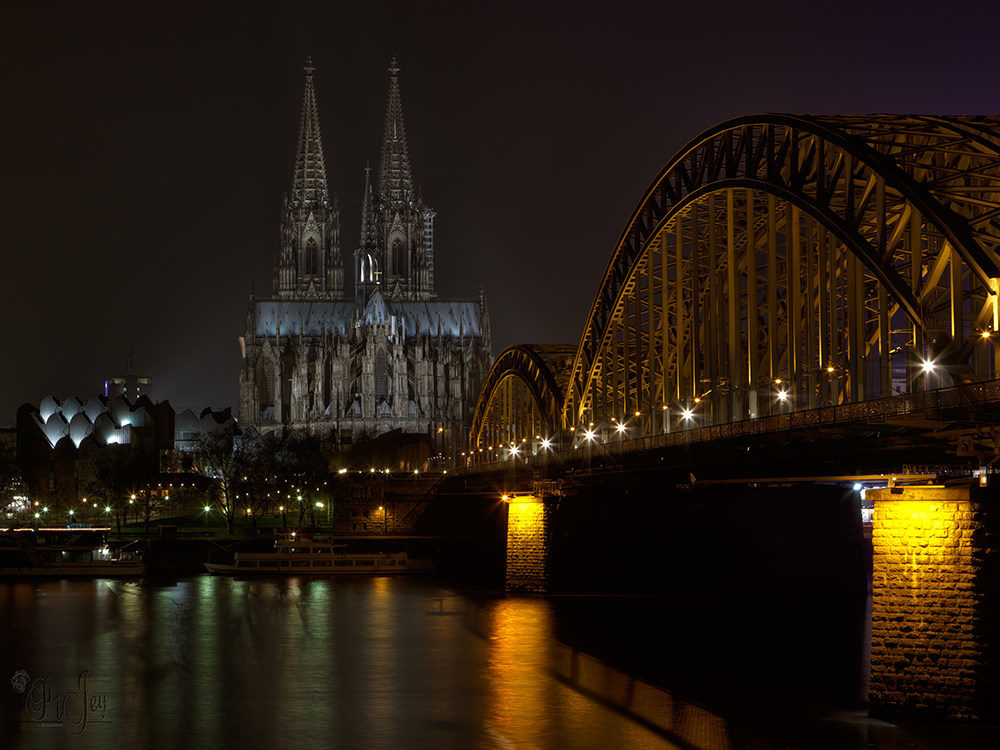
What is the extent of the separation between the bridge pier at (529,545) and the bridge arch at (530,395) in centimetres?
477

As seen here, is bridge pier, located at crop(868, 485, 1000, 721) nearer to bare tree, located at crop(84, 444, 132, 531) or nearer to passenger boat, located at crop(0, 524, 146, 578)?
passenger boat, located at crop(0, 524, 146, 578)

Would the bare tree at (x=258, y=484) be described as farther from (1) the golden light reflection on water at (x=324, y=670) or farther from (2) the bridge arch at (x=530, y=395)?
(1) the golden light reflection on water at (x=324, y=670)

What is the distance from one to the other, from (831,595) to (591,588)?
13.9 m

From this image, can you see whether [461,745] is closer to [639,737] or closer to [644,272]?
[639,737]

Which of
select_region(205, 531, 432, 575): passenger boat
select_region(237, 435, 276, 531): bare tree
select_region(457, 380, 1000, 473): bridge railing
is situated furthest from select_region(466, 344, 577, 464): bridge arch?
select_region(457, 380, 1000, 473): bridge railing

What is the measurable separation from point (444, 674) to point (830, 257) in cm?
2009

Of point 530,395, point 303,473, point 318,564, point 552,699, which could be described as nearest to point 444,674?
point 552,699

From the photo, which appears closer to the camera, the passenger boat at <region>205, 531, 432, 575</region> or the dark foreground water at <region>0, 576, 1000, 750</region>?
the dark foreground water at <region>0, 576, 1000, 750</region>

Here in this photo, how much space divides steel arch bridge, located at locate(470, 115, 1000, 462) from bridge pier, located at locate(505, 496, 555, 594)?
7132 millimetres

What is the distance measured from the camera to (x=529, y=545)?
71.6 m

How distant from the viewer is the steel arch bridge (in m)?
34.4

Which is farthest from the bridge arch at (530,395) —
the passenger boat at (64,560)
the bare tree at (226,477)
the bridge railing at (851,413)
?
the passenger boat at (64,560)

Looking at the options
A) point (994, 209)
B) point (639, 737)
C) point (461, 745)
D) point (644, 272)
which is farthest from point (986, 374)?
point (644, 272)

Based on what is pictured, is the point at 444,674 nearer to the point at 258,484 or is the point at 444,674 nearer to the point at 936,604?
the point at 936,604
